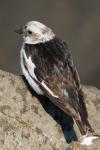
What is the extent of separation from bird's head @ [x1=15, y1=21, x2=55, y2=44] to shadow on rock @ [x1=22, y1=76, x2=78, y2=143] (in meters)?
0.64

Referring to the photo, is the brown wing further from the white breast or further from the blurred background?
the blurred background

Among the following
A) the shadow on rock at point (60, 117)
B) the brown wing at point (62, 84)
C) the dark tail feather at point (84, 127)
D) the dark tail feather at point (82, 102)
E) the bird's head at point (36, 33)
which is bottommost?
the shadow on rock at point (60, 117)

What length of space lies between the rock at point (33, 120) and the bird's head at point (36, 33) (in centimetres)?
62

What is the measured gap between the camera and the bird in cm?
1220

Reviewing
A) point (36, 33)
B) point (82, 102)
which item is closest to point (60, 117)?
point (82, 102)

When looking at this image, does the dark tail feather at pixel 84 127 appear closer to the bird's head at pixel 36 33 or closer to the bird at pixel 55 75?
the bird at pixel 55 75

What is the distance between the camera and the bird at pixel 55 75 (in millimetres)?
12201

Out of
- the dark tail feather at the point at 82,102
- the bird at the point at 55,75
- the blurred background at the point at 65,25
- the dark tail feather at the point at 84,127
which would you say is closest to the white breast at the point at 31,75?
the bird at the point at 55,75

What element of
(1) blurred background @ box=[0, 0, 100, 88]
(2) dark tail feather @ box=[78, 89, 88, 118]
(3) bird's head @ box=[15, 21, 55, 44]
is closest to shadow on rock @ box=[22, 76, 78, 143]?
(2) dark tail feather @ box=[78, 89, 88, 118]

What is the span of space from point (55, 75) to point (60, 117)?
49cm

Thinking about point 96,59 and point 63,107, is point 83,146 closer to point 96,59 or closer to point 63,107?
point 63,107

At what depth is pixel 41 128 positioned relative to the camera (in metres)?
12.1

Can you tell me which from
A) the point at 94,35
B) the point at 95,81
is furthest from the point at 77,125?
the point at 94,35

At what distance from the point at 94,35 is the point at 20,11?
1764mm
